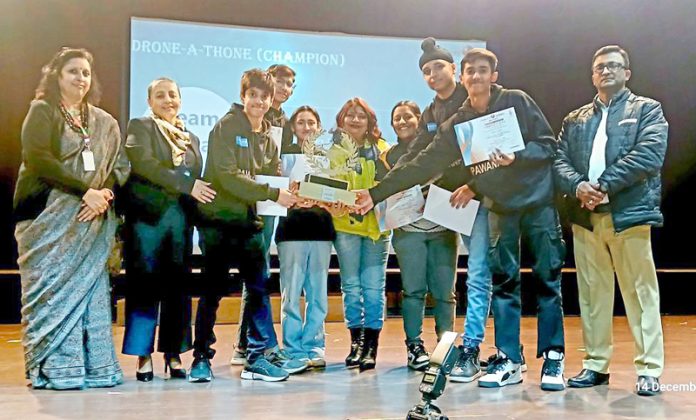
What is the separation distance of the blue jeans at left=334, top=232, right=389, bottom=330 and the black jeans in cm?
56

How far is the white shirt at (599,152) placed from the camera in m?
2.54

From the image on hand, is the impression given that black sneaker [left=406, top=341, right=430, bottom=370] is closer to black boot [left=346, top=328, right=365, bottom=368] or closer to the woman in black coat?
black boot [left=346, top=328, right=365, bottom=368]

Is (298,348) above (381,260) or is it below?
below

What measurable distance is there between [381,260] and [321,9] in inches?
109

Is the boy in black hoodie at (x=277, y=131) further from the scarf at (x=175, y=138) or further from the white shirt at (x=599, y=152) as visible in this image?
the white shirt at (x=599, y=152)

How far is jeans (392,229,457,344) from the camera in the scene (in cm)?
291

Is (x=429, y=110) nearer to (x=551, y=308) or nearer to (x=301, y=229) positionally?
(x=301, y=229)

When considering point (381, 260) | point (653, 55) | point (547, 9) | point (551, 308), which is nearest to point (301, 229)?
point (381, 260)

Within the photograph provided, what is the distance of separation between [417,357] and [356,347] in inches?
11.9

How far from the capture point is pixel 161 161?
2.63m

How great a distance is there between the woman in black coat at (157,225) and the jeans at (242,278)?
0.11 metres

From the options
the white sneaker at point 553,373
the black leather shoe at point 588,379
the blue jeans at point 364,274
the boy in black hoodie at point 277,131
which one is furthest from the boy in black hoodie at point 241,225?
the black leather shoe at point 588,379

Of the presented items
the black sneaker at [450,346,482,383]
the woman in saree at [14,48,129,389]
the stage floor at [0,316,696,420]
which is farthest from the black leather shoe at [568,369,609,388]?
the woman in saree at [14,48,129,389]

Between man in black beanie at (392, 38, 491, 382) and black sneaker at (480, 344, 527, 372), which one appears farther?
man in black beanie at (392, 38, 491, 382)
